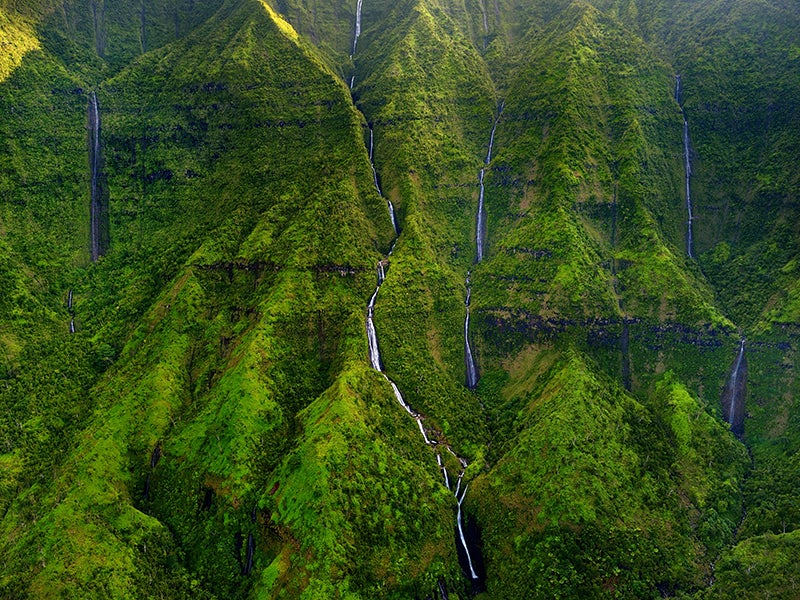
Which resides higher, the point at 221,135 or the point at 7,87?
the point at 7,87

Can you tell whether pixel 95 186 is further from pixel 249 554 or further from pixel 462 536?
pixel 462 536

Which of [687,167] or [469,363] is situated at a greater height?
[687,167]

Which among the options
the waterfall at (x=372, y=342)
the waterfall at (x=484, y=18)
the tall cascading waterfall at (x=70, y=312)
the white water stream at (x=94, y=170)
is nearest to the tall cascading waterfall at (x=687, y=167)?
the waterfall at (x=484, y=18)

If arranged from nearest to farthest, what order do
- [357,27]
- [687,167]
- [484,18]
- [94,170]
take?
[687,167] → [94,170] → [484,18] → [357,27]

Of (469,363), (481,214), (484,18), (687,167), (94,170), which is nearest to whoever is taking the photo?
(469,363)

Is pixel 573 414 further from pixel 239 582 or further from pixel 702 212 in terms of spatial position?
pixel 702 212

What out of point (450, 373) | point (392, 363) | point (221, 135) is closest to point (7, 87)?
point (221, 135)

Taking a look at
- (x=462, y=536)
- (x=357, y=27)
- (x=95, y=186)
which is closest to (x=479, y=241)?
(x=462, y=536)
